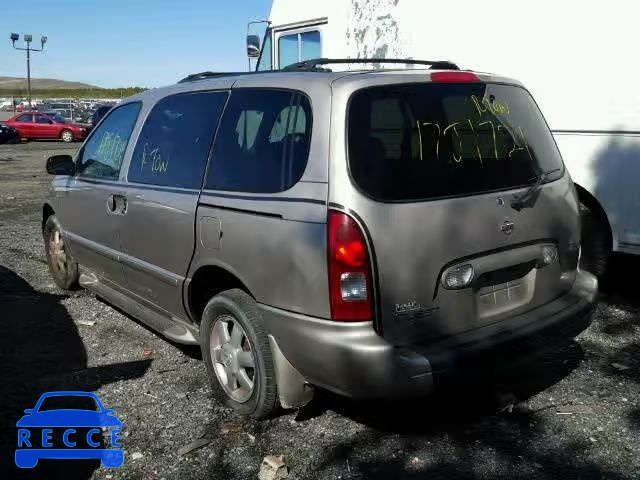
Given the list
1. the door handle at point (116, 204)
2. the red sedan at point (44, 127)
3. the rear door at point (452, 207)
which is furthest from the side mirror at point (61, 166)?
the red sedan at point (44, 127)

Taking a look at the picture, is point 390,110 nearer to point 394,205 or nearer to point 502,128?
point 394,205

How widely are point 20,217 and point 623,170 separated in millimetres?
8936

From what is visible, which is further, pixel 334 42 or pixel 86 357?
pixel 334 42

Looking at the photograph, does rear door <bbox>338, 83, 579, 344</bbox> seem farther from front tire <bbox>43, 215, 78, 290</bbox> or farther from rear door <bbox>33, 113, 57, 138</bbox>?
rear door <bbox>33, 113, 57, 138</bbox>

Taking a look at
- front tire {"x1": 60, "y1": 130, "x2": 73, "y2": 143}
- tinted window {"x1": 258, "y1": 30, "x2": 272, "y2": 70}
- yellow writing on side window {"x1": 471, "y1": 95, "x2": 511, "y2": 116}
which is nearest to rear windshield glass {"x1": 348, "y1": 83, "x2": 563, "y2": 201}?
yellow writing on side window {"x1": 471, "y1": 95, "x2": 511, "y2": 116}

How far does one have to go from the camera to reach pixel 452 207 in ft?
9.73

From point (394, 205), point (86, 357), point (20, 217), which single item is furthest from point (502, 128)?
point (20, 217)

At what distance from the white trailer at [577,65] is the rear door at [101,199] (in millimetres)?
2967

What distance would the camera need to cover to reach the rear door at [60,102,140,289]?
452 centimetres

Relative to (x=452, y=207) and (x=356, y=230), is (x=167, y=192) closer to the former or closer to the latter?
(x=356, y=230)

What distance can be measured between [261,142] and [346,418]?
1.58 meters

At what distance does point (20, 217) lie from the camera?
10.3 metres

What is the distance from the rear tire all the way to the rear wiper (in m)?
1.97

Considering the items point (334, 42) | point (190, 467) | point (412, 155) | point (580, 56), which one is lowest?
point (190, 467)
